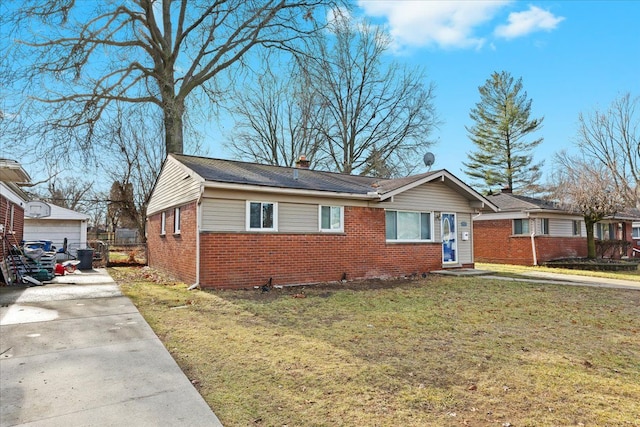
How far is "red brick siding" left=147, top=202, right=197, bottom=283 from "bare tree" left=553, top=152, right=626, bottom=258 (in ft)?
56.2

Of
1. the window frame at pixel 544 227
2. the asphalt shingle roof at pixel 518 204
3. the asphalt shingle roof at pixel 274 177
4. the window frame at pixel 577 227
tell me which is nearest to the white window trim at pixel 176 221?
the asphalt shingle roof at pixel 274 177

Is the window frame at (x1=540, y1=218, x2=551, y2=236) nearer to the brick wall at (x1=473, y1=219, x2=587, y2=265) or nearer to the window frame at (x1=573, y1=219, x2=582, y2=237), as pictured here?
the brick wall at (x1=473, y1=219, x2=587, y2=265)

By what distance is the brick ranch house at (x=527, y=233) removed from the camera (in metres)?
19.0

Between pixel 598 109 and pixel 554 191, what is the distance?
7.48 m

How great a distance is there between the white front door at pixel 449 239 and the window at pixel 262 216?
7.02 meters

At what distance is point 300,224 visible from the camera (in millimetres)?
11039

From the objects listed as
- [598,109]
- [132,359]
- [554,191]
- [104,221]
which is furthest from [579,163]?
[104,221]

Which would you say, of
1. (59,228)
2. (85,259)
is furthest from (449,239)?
(59,228)

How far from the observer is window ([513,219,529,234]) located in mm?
19297

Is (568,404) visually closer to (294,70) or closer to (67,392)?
(67,392)

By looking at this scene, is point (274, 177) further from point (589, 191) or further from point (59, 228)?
point (59, 228)

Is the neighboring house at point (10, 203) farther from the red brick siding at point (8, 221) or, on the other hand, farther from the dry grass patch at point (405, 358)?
the dry grass patch at point (405, 358)

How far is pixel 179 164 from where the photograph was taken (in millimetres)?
11523

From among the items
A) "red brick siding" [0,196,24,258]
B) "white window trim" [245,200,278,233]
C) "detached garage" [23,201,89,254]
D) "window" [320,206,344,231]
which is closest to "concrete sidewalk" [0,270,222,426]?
"white window trim" [245,200,278,233]
